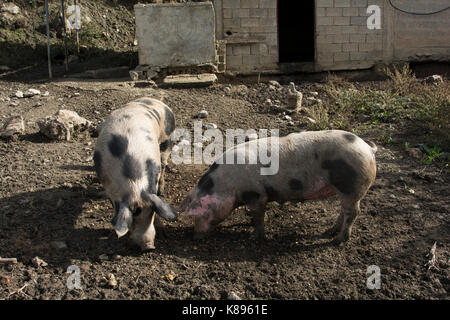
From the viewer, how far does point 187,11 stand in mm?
9289

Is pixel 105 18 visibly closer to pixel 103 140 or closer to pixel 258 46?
pixel 258 46

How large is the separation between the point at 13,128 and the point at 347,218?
180 inches

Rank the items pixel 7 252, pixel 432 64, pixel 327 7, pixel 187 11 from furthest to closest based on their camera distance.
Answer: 1. pixel 432 64
2. pixel 327 7
3. pixel 187 11
4. pixel 7 252

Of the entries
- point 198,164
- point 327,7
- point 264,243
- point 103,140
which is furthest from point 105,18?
point 264,243

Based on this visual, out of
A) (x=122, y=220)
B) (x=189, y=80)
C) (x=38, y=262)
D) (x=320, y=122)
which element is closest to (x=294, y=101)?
(x=320, y=122)

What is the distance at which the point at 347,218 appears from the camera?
160 inches

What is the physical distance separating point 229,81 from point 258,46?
1037mm

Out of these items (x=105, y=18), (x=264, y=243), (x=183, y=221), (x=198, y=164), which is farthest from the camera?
(x=105, y=18)

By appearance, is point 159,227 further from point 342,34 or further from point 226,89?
point 342,34

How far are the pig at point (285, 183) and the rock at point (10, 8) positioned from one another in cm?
991

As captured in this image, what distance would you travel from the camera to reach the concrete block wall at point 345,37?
32.8 ft

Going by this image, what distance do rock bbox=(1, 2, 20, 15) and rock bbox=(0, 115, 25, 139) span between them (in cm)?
661

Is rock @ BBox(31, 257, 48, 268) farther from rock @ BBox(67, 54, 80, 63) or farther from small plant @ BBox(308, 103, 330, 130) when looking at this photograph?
rock @ BBox(67, 54, 80, 63)

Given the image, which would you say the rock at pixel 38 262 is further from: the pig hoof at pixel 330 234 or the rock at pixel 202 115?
the rock at pixel 202 115
